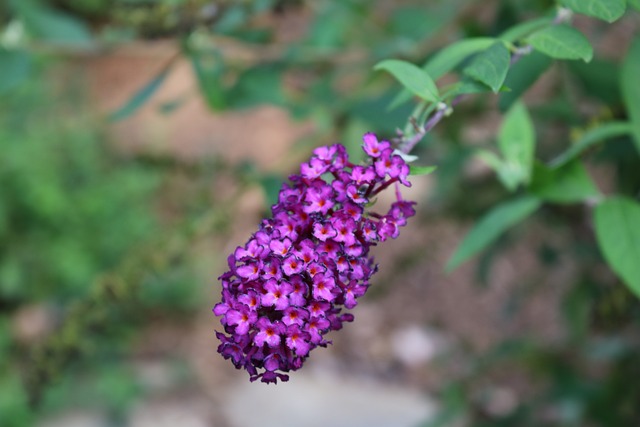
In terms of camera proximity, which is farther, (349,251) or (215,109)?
(215,109)

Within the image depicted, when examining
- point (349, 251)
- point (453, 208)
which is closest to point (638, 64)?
point (349, 251)

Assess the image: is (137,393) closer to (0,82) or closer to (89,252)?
(89,252)

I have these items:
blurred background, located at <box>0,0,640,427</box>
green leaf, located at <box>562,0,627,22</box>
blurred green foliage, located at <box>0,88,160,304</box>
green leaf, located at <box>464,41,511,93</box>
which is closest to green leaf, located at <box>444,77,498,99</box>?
green leaf, located at <box>464,41,511,93</box>

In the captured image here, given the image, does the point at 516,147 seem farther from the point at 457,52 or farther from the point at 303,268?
the point at 303,268

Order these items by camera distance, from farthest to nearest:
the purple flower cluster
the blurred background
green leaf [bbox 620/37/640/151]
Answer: the blurred background → green leaf [bbox 620/37/640/151] → the purple flower cluster

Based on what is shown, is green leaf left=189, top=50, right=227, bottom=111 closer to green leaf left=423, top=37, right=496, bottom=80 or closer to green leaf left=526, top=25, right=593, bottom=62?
green leaf left=423, top=37, right=496, bottom=80

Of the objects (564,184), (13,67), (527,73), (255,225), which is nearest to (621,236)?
(564,184)
